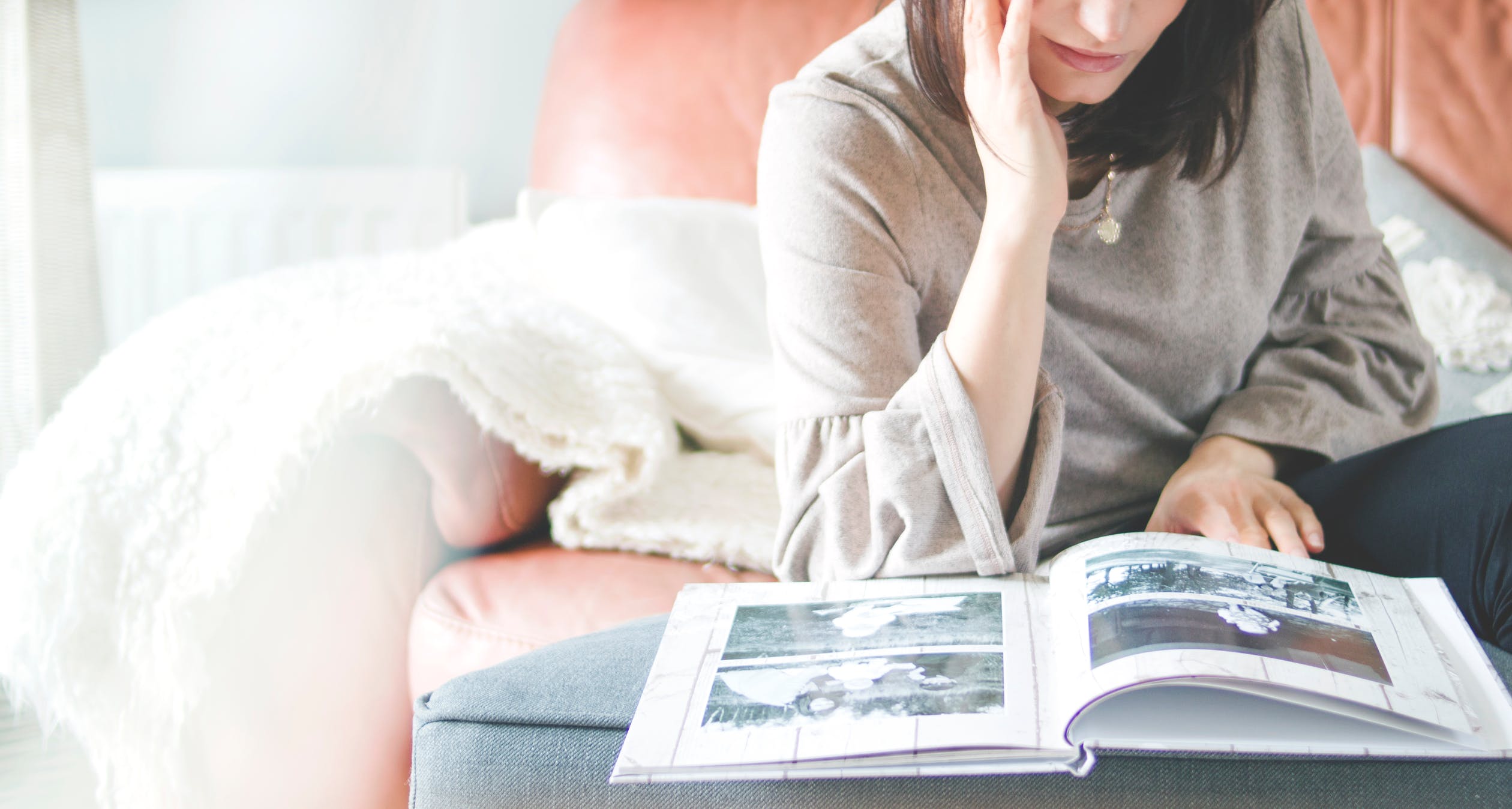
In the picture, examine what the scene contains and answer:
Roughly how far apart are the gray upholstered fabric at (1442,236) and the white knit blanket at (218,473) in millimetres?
783

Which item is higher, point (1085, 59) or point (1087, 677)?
point (1085, 59)

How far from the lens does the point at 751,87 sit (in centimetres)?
158

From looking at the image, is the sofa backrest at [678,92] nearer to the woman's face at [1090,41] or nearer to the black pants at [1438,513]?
the woman's face at [1090,41]

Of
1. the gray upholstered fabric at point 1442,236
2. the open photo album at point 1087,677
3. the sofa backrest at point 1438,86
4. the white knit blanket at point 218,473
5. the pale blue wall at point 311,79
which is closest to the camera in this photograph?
the open photo album at point 1087,677

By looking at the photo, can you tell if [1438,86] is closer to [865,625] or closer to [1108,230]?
[1108,230]

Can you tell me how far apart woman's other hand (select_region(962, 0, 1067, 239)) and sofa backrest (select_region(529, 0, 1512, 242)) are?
2.86 feet

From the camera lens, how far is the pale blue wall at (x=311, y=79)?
1956 mm

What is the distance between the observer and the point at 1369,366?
0.93 m

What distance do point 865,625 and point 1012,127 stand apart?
347 mm

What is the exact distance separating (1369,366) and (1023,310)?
0.43m

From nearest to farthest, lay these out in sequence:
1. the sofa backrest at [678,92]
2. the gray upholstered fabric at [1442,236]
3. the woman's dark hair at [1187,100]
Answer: the woman's dark hair at [1187,100] → the gray upholstered fabric at [1442,236] → the sofa backrest at [678,92]

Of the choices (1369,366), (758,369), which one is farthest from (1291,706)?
(758,369)

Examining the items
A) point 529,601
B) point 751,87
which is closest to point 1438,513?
point 529,601

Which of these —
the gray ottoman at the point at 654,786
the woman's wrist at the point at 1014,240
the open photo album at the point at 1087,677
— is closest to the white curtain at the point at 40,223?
the gray ottoman at the point at 654,786
